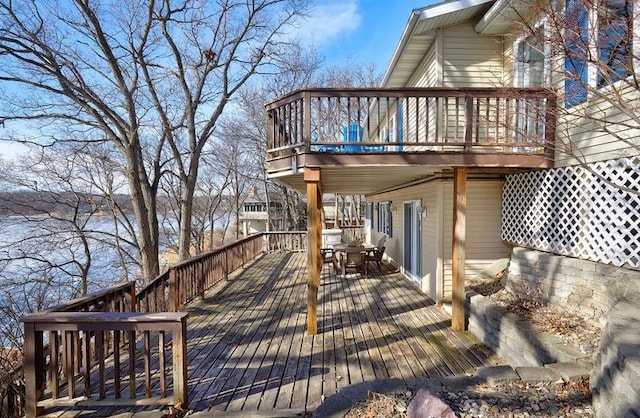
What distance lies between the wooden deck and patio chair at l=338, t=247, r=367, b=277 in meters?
1.24

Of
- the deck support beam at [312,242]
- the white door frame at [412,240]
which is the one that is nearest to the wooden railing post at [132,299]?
the deck support beam at [312,242]

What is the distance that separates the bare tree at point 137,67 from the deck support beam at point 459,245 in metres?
8.16

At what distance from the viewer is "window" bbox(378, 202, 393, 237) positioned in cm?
963

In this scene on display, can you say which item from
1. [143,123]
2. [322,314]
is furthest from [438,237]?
[143,123]

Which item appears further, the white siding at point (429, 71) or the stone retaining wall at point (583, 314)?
the white siding at point (429, 71)

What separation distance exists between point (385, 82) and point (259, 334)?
6894 millimetres

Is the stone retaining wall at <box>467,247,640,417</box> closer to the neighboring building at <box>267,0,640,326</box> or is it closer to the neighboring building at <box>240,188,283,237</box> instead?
the neighboring building at <box>267,0,640,326</box>

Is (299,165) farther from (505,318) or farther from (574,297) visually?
(574,297)

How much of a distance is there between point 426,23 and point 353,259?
5340mm

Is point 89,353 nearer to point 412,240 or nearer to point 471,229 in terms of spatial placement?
point 471,229

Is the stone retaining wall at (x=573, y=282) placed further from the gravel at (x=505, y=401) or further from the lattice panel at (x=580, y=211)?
the gravel at (x=505, y=401)

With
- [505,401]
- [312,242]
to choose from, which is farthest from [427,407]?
[312,242]

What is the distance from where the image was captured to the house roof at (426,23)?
523cm

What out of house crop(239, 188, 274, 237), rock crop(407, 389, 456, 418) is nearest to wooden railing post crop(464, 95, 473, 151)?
rock crop(407, 389, 456, 418)
